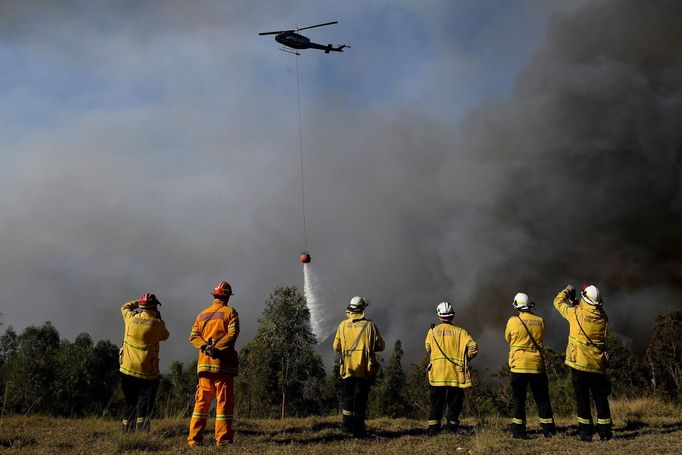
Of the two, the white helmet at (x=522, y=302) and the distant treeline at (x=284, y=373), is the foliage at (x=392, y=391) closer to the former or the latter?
the distant treeline at (x=284, y=373)

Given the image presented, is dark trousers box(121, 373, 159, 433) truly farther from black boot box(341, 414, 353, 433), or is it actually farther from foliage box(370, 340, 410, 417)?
foliage box(370, 340, 410, 417)

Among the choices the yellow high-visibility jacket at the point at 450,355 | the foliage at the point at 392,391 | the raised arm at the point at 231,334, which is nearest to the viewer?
the raised arm at the point at 231,334

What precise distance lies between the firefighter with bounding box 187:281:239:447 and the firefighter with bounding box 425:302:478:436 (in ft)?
12.9

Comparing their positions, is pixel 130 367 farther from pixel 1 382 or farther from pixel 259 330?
pixel 1 382

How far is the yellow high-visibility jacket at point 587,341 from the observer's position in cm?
1052

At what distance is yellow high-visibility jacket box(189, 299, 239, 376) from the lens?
372 inches

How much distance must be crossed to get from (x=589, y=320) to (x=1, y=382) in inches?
2862

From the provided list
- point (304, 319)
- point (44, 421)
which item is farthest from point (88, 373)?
point (44, 421)

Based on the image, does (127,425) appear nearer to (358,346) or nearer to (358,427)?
(358,427)

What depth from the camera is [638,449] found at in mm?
8773

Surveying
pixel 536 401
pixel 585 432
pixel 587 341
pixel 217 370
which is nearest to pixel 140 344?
pixel 217 370

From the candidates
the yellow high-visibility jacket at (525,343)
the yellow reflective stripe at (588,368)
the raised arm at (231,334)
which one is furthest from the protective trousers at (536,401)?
the raised arm at (231,334)

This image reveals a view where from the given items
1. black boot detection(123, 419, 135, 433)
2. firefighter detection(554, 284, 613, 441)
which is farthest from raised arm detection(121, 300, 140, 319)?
firefighter detection(554, 284, 613, 441)

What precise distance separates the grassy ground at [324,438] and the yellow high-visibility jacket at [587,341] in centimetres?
135
